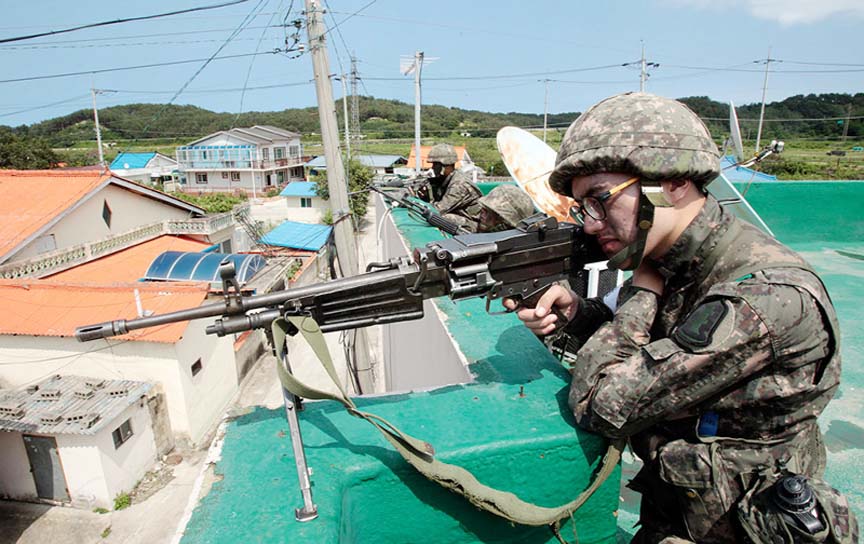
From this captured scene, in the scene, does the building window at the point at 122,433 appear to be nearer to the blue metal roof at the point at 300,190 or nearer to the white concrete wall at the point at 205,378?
the white concrete wall at the point at 205,378

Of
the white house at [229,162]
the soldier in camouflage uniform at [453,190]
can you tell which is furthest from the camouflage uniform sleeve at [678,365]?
the white house at [229,162]

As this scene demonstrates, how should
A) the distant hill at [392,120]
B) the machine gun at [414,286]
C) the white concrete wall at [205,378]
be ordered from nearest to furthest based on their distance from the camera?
the machine gun at [414,286], the white concrete wall at [205,378], the distant hill at [392,120]

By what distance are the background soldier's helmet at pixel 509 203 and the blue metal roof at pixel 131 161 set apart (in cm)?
5938

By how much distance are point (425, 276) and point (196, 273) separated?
15.9 metres

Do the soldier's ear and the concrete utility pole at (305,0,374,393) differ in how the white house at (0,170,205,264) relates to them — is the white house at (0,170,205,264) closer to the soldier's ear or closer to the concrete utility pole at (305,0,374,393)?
the concrete utility pole at (305,0,374,393)

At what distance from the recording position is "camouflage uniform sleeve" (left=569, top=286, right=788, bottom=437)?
1.43 m

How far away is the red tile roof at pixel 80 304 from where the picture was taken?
35.2 ft

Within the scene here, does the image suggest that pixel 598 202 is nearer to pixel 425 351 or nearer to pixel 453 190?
pixel 425 351

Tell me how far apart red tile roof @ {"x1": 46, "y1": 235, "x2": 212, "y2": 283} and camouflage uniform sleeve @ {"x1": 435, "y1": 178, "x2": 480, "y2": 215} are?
1252cm

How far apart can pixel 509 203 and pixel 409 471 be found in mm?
3108

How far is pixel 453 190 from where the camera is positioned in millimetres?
7832

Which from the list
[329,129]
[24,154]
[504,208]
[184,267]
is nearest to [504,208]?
[504,208]

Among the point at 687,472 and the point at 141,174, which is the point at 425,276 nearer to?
the point at 687,472

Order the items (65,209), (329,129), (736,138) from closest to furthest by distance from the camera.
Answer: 1. (736,138)
2. (329,129)
3. (65,209)
